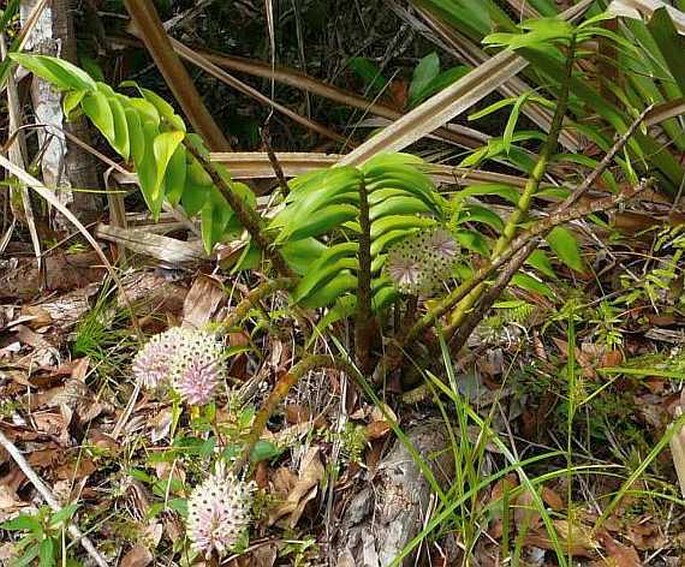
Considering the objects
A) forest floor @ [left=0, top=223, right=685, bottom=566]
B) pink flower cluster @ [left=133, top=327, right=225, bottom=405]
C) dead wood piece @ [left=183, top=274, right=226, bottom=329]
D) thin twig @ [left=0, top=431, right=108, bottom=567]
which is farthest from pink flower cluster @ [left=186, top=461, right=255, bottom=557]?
dead wood piece @ [left=183, top=274, right=226, bottom=329]

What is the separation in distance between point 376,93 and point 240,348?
0.76m

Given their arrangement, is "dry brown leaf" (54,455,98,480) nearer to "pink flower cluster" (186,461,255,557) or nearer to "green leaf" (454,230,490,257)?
"pink flower cluster" (186,461,255,557)

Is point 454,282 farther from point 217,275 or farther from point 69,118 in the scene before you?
point 69,118

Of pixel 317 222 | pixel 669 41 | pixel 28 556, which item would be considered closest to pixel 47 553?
pixel 28 556

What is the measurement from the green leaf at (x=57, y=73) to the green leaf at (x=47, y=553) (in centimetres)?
51

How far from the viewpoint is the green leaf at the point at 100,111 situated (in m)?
0.83

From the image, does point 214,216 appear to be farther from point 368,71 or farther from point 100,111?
point 368,71

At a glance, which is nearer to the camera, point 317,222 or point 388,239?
point 317,222

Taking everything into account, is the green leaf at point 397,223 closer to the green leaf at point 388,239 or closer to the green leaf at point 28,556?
the green leaf at point 388,239

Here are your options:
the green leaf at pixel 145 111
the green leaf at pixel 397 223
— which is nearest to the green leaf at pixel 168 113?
the green leaf at pixel 145 111

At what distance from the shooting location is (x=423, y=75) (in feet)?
5.35

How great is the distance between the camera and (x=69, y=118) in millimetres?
927

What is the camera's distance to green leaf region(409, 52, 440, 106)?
1.61 m

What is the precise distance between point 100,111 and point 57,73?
60 mm
